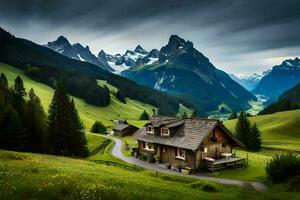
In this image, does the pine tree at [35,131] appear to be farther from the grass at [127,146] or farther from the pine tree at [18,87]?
the pine tree at [18,87]

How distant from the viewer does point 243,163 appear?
54.9 m

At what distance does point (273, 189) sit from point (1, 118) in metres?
55.2

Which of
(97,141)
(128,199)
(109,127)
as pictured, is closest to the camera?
(128,199)

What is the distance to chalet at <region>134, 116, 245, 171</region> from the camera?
52.8 meters

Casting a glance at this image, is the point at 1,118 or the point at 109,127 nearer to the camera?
the point at 1,118

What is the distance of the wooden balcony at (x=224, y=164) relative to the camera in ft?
170

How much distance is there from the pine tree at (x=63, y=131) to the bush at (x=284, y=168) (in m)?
45.3

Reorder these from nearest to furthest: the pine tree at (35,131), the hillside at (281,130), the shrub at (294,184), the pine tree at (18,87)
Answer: the shrub at (294,184) < the pine tree at (35,131) < the pine tree at (18,87) < the hillside at (281,130)

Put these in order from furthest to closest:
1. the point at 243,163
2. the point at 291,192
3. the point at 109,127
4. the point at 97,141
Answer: the point at 109,127 → the point at 97,141 → the point at 243,163 → the point at 291,192

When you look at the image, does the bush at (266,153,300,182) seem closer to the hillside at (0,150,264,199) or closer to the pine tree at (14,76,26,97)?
the hillside at (0,150,264,199)

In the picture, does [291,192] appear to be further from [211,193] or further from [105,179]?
[105,179]

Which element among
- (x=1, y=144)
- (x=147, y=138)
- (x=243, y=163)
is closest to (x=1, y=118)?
(x=1, y=144)

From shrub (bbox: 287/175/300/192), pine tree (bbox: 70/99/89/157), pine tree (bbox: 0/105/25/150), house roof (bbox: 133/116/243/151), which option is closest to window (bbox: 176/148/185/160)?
house roof (bbox: 133/116/243/151)

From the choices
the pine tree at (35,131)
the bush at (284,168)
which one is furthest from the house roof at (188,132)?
the pine tree at (35,131)
